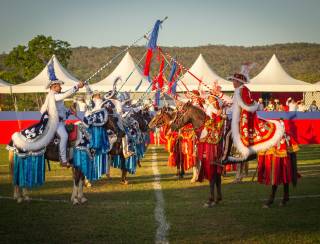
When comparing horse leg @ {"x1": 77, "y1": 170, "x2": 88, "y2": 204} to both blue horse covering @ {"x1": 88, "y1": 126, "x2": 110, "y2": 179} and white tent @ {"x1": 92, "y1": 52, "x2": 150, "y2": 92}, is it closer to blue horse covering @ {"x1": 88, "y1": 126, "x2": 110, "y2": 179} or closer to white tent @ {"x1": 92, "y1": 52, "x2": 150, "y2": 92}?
blue horse covering @ {"x1": 88, "y1": 126, "x2": 110, "y2": 179}

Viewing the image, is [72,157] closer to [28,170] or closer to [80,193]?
[80,193]

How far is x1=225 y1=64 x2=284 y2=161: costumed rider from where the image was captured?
13391 mm

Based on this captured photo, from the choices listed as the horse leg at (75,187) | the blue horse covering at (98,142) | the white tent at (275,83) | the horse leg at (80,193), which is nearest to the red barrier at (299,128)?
the white tent at (275,83)

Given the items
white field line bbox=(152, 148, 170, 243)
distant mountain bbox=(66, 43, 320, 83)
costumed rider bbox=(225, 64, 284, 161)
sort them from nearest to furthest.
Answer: white field line bbox=(152, 148, 170, 243), costumed rider bbox=(225, 64, 284, 161), distant mountain bbox=(66, 43, 320, 83)

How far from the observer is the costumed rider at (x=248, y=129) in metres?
13.4

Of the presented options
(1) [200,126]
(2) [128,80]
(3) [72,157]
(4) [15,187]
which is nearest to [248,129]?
(1) [200,126]

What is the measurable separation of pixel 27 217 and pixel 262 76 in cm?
4240

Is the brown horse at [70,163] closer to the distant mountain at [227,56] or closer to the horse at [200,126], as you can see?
the horse at [200,126]

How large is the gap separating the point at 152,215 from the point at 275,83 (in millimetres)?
39844

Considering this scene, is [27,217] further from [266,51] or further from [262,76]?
[266,51]

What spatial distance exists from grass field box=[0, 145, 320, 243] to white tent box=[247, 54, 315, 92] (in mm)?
31798

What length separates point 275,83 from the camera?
50.9m

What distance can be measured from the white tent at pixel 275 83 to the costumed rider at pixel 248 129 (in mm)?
35026

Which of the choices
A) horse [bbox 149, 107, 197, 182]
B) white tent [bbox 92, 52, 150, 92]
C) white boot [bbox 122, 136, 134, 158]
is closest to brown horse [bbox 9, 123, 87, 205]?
white boot [bbox 122, 136, 134, 158]
